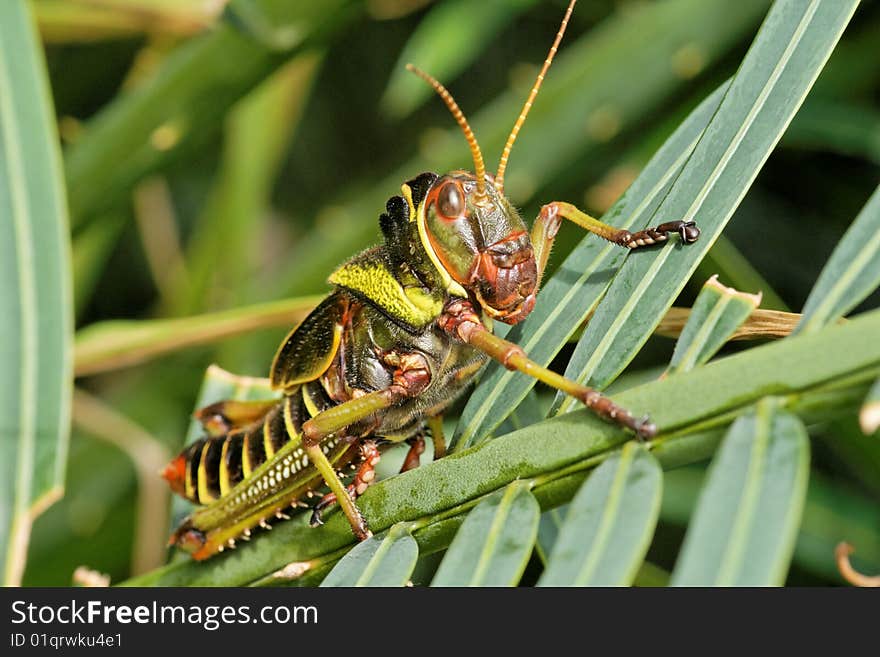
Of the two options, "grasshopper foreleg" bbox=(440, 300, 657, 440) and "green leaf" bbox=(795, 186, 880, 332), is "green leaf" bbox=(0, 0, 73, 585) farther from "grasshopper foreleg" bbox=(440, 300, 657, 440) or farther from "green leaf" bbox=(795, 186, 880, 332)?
"green leaf" bbox=(795, 186, 880, 332)

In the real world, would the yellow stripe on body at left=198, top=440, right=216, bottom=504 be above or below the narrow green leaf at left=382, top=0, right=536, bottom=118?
below

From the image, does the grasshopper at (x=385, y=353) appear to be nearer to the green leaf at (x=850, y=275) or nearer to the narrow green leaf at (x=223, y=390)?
the narrow green leaf at (x=223, y=390)

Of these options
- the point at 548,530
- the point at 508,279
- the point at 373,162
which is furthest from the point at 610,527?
the point at 373,162

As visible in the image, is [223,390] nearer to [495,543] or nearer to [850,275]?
[495,543]

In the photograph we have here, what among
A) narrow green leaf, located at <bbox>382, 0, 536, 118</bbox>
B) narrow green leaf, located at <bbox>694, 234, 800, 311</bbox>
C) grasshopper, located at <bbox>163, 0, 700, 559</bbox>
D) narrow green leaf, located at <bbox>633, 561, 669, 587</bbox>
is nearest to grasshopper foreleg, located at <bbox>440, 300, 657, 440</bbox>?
grasshopper, located at <bbox>163, 0, 700, 559</bbox>

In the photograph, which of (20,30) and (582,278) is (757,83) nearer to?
(582,278)

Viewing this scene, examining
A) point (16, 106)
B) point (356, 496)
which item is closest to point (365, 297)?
point (356, 496)

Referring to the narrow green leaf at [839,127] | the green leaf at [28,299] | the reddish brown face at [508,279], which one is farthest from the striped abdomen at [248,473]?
the narrow green leaf at [839,127]
